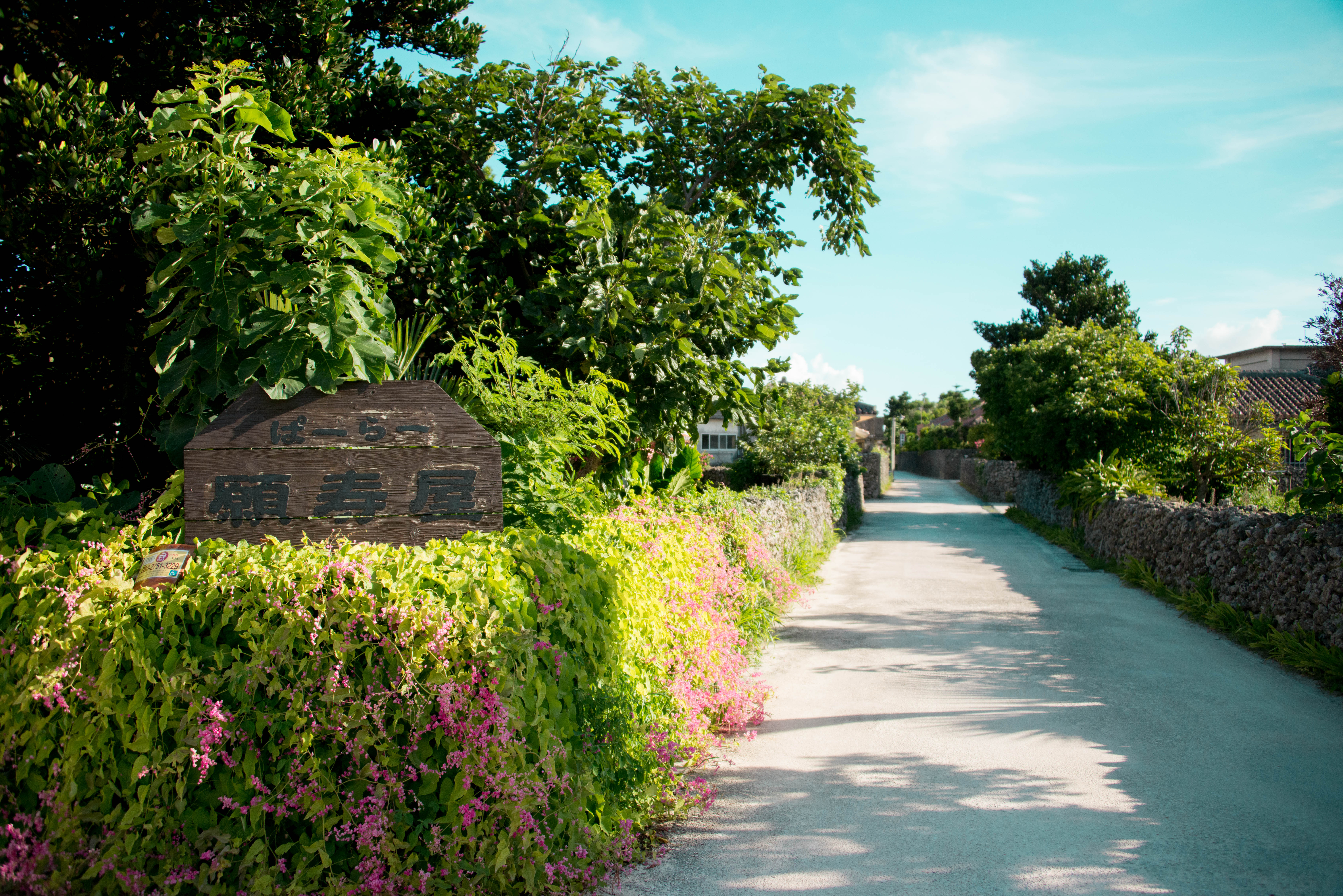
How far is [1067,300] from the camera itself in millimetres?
39219

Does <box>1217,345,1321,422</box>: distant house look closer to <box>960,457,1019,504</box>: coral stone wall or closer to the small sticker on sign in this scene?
<box>960,457,1019,504</box>: coral stone wall

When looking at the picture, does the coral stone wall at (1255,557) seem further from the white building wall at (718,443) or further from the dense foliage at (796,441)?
the white building wall at (718,443)

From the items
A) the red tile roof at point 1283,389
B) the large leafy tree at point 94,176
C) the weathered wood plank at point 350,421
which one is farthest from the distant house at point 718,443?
the weathered wood plank at point 350,421

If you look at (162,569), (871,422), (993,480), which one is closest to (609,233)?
(162,569)

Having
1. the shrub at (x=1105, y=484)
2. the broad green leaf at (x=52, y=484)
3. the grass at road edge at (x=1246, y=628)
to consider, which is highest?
the broad green leaf at (x=52, y=484)

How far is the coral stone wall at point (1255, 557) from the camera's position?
7016 mm

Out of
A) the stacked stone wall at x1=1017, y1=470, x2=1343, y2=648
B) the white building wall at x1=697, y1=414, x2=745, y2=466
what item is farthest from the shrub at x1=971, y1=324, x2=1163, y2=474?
the white building wall at x1=697, y1=414, x2=745, y2=466

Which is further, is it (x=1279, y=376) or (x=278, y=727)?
(x=1279, y=376)

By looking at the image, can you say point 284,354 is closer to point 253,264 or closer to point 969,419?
point 253,264

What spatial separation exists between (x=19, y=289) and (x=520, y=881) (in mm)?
5516

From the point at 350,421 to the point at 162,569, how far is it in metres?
1.20

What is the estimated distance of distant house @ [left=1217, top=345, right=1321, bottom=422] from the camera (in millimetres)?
26414

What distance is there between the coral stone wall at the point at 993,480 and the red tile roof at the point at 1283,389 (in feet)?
24.4

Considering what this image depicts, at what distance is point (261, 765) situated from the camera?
2.98 metres
